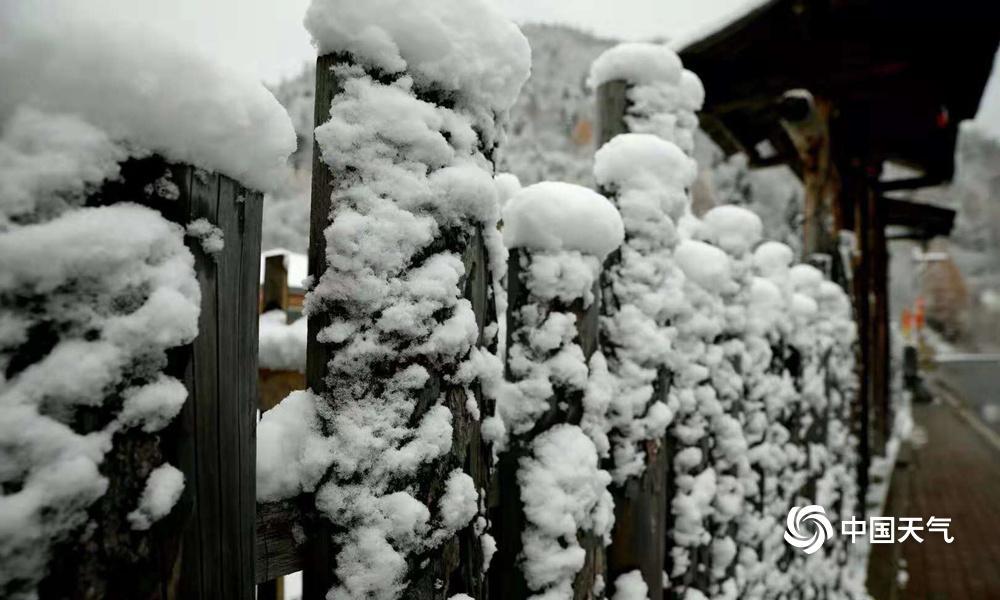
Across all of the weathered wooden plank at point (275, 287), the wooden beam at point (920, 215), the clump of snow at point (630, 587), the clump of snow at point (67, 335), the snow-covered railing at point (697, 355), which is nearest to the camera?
the clump of snow at point (67, 335)

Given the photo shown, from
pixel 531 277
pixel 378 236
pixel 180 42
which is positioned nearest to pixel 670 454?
pixel 531 277

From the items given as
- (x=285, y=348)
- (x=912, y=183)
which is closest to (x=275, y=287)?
(x=285, y=348)

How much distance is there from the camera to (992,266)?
44469 mm

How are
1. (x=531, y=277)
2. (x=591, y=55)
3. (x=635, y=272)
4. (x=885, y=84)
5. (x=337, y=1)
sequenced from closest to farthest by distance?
(x=337, y=1)
(x=531, y=277)
(x=635, y=272)
(x=885, y=84)
(x=591, y=55)

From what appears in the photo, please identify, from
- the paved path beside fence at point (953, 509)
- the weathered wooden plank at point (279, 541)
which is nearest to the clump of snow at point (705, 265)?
the weathered wooden plank at point (279, 541)

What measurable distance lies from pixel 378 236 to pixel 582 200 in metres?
0.54

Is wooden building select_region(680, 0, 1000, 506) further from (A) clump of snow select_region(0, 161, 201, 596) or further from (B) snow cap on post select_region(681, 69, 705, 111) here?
(A) clump of snow select_region(0, 161, 201, 596)

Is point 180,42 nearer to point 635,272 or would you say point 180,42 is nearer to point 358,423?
point 358,423

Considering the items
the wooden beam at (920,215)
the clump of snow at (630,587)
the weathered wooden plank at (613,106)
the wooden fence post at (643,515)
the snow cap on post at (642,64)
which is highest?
the wooden beam at (920,215)

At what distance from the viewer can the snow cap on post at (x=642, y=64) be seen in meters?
1.73

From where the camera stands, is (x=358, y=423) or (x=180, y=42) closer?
(x=180, y=42)
